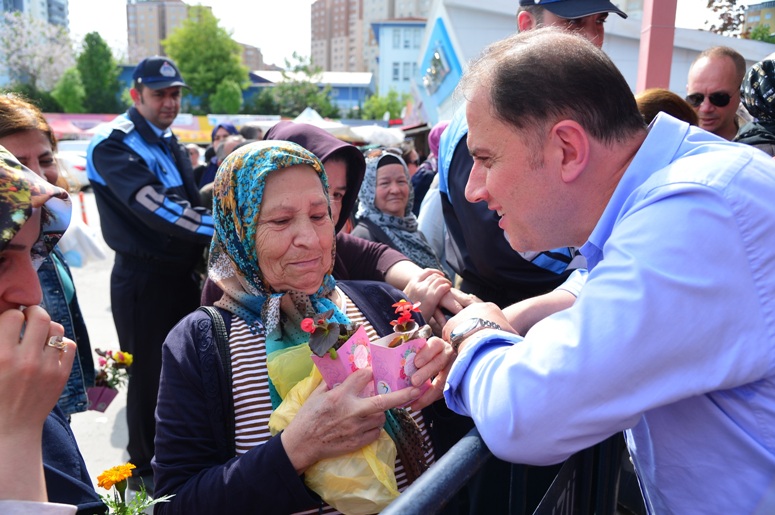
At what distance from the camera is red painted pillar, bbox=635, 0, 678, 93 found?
22.1 ft

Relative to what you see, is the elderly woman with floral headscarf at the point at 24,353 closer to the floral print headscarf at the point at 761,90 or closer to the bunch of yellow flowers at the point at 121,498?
the bunch of yellow flowers at the point at 121,498

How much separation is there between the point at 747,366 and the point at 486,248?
1.54m

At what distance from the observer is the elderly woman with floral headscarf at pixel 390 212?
413 centimetres

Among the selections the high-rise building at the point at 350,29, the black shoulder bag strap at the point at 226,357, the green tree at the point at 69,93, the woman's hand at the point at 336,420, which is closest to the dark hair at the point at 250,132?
the black shoulder bag strap at the point at 226,357

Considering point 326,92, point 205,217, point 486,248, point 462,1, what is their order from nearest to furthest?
point 486,248
point 205,217
point 462,1
point 326,92

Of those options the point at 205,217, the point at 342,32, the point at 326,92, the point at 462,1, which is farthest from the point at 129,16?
the point at 205,217

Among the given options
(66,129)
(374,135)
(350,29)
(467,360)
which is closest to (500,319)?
(467,360)

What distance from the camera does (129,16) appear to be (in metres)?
131

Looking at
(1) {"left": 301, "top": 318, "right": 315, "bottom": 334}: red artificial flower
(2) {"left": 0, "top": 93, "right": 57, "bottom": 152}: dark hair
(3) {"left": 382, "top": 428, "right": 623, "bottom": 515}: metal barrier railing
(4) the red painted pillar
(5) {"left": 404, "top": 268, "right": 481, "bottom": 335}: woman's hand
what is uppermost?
(4) the red painted pillar

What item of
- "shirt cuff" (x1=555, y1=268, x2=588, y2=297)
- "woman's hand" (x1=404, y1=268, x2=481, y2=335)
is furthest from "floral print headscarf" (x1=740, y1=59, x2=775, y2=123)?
"woman's hand" (x1=404, y1=268, x2=481, y2=335)

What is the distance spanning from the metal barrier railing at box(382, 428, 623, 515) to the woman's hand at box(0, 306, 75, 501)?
710 mm

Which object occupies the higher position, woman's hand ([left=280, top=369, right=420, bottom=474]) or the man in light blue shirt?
the man in light blue shirt

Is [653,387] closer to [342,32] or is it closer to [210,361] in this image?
[210,361]

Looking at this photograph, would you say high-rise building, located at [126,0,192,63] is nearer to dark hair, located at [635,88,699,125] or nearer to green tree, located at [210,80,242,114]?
green tree, located at [210,80,242,114]
